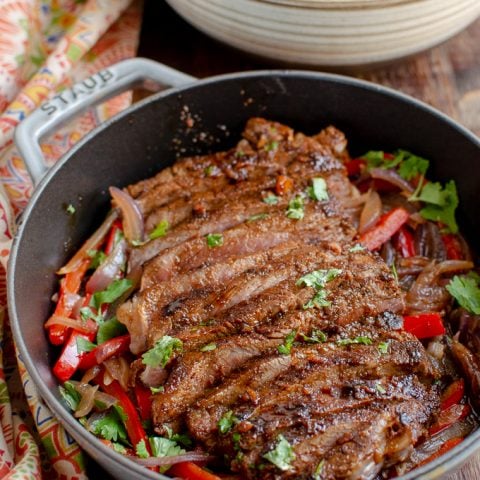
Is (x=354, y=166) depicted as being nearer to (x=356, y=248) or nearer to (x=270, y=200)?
(x=270, y=200)

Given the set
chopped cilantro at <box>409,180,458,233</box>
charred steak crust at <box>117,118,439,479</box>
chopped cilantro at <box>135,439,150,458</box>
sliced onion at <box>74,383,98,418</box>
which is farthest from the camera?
chopped cilantro at <box>409,180,458,233</box>

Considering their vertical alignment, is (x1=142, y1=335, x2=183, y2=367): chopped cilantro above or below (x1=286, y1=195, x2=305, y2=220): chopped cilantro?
below

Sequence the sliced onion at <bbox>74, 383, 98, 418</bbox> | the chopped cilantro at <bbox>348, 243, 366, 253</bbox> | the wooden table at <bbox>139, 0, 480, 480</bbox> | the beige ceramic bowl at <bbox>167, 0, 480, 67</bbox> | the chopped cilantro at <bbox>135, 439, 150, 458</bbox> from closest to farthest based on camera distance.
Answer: the chopped cilantro at <bbox>135, 439, 150, 458</bbox>
the sliced onion at <bbox>74, 383, 98, 418</bbox>
the chopped cilantro at <bbox>348, 243, 366, 253</bbox>
the beige ceramic bowl at <bbox>167, 0, 480, 67</bbox>
the wooden table at <bbox>139, 0, 480, 480</bbox>

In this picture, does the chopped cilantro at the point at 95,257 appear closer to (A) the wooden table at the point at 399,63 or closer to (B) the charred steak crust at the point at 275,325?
(B) the charred steak crust at the point at 275,325

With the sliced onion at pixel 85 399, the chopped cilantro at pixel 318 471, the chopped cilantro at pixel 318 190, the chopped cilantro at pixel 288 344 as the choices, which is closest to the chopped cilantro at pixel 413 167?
the chopped cilantro at pixel 318 190

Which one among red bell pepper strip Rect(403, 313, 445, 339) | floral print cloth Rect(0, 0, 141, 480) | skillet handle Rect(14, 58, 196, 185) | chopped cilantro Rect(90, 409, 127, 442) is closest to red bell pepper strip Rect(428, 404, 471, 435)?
red bell pepper strip Rect(403, 313, 445, 339)

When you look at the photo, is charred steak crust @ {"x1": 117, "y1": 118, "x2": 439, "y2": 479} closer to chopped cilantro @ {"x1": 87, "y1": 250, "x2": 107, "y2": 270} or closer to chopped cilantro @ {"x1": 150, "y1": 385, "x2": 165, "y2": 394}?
chopped cilantro @ {"x1": 150, "y1": 385, "x2": 165, "y2": 394}
